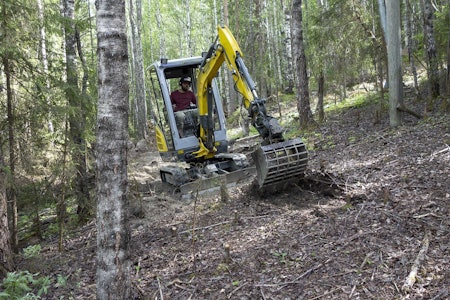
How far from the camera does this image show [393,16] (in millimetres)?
9133

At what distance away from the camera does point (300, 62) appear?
12.0m

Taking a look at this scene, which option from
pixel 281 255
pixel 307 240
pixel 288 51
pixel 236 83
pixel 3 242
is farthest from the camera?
pixel 288 51

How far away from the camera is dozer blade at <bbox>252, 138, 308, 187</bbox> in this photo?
598cm

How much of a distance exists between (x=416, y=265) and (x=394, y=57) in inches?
276

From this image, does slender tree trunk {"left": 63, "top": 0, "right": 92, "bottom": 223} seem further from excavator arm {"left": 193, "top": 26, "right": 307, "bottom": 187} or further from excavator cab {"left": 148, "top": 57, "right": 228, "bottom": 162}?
excavator arm {"left": 193, "top": 26, "right": 307, "bottom": 187}

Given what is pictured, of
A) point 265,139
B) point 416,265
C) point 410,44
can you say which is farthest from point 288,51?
Result: point 416,265

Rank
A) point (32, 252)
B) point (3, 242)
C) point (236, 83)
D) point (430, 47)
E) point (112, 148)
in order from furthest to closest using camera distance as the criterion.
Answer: point (430, 47) < point (236, 83) < point (32, 252) < point (3, 242) < point (112, 148)

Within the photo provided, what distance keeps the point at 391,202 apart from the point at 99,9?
4198 mm

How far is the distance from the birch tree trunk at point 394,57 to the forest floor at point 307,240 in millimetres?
1809

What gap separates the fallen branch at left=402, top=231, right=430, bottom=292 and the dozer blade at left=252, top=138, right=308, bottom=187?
225 cm

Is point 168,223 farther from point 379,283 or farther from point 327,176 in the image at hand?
point 379,283

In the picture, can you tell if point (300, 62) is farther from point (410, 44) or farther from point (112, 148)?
point (112, 148)

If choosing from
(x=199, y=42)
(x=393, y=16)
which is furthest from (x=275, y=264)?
(x=199, y=42)

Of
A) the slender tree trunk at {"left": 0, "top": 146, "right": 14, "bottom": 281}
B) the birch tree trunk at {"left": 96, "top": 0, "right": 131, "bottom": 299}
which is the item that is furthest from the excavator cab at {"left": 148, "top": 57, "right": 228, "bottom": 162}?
the birch tree trunk at {"left": 96, "top": 0, "right": 131, "bottom": 299}
